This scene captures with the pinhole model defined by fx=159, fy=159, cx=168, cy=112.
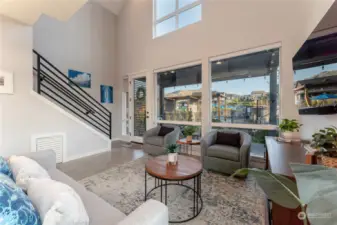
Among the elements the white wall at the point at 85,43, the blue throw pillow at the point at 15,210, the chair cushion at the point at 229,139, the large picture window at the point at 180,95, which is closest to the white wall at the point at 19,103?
the white wall at the point at 85,43

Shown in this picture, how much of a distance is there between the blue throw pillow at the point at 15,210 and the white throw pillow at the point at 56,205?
4 cm

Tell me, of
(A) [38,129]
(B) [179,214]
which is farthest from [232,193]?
(A) [38,129]

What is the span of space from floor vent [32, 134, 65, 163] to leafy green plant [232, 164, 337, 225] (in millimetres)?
3835

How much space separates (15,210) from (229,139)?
3056 mm

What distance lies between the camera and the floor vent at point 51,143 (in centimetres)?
313

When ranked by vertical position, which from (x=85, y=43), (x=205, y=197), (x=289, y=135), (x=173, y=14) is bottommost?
(x=205, y=197)

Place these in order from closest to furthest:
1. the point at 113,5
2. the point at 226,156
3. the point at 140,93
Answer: the point at 226,156 → the point at 140,93 → the point at 113,5

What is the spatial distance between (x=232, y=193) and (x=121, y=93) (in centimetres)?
493

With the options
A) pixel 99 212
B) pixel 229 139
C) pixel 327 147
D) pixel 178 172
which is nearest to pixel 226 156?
pixel 229 139

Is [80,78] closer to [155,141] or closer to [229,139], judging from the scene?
[155,141]

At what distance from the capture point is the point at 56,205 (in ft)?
2.45

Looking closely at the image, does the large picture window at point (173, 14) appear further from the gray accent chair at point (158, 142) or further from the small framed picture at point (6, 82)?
the small framed picture at point (6, 82)

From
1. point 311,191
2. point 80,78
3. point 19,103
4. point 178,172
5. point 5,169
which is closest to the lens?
point 311,191

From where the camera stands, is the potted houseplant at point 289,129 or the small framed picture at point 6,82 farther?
the small framed picture at point 6,82
